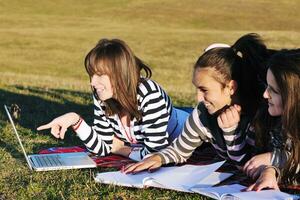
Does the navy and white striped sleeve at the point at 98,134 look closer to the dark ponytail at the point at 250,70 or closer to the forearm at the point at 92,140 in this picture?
the forearm at the point at 92,140

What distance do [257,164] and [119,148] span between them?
158cm

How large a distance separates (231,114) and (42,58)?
23644mm

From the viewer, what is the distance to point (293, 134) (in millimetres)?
3887

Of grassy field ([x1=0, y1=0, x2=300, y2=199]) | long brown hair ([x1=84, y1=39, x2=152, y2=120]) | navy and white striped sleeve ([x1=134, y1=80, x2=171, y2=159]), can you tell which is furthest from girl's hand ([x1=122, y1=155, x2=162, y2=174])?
long brown hair ([x1=84, y1=39, x2=152, y2=120])

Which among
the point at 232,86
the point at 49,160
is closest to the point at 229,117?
the point at 232,86

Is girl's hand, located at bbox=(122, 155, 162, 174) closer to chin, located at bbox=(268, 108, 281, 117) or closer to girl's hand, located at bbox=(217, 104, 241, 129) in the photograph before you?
girl's hand, located at bbox=(217, 104, 241, 129)

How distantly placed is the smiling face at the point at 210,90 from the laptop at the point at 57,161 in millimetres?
1048

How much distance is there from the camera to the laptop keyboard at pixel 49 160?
15.1ft

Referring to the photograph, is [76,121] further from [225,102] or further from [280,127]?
[280,127]

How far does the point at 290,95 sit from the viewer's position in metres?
3.81

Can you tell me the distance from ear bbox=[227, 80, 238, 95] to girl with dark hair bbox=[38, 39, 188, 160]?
0.82 meters

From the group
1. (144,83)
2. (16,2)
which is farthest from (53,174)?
(16,2)

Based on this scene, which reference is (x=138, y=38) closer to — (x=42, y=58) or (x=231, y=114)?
(x=42, y=58)

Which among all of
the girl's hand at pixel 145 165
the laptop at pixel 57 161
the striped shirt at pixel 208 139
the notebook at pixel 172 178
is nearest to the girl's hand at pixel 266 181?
the notebook at pixel 172 178
